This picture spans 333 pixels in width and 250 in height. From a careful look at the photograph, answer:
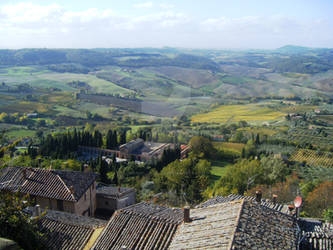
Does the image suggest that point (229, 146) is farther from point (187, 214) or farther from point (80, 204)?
Answer: point (187, 214)

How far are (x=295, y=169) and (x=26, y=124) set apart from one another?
5249 cm

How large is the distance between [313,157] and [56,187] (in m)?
36.4

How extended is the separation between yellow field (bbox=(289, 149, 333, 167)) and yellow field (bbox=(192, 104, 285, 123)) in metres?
29.0

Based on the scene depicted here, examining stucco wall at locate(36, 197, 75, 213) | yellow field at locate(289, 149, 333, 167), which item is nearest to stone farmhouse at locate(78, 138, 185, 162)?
yellow field at locate(289, 149, 333, 167)

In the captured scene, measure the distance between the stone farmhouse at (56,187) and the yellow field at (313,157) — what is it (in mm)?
31875

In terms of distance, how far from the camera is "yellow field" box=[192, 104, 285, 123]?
77.4m

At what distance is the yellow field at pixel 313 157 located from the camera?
4215 centimetres

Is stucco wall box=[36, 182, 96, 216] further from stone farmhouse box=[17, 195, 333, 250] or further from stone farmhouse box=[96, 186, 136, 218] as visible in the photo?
stone farmhouse box=[17, 195, 333, 250]

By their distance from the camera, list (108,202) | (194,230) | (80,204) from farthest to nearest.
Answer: (108,202)
(80,204)
(194,230)

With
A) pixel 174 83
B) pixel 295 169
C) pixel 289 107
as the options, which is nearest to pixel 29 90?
pixel 174 83

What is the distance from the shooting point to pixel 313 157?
4478cm

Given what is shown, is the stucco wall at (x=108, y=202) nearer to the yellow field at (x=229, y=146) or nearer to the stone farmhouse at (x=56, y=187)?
the stone farmhouse at (x=56, y=187)

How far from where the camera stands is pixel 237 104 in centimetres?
9600

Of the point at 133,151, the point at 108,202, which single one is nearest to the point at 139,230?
the point at 108,202
